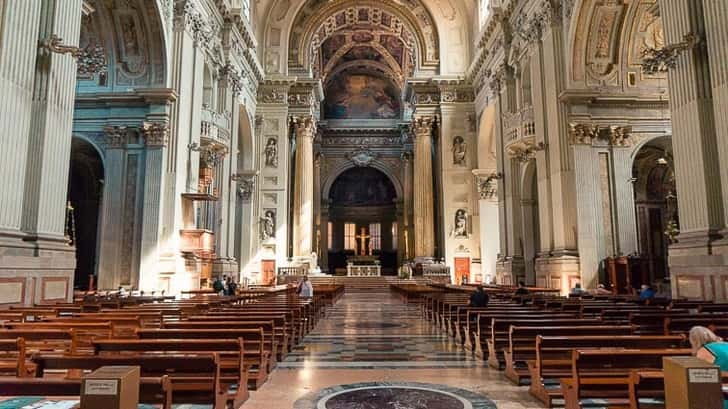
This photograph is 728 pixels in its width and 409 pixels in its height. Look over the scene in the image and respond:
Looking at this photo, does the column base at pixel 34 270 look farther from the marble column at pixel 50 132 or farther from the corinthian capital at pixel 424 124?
the corinthian capital at pixel 424 124

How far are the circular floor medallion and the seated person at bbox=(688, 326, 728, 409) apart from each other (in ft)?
5.34

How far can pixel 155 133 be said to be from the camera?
15281mm

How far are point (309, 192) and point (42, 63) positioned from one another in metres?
21.7

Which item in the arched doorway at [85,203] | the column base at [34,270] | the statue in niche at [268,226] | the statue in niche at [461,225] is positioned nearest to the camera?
the column base at [34,270]

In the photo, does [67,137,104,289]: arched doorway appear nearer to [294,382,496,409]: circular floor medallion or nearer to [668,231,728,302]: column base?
[294,382,496,409]: circular floor medallion

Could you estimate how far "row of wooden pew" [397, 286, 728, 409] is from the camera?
3699mm

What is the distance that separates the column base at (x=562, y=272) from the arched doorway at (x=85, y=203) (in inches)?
674

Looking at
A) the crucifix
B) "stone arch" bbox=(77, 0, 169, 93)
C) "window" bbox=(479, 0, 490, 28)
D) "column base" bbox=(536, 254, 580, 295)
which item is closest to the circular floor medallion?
"column base" bbox=(536, 254, 580, 295)

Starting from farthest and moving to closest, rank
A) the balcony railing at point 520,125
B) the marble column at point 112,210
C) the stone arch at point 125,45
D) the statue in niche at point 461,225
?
the statue in niche at point 461,225 → the balcony railing at point 520,125 → the marble column at point 112,210 → the stone arch at point 125,45

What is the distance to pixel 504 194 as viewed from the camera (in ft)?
71.6

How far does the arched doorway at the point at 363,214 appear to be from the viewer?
4294 cm

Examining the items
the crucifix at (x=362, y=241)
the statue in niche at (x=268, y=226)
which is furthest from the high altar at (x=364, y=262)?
the statue in niche at (x=268, y=226)

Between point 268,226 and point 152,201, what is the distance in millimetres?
13368

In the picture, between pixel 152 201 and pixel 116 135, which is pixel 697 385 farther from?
pixel 116 135
